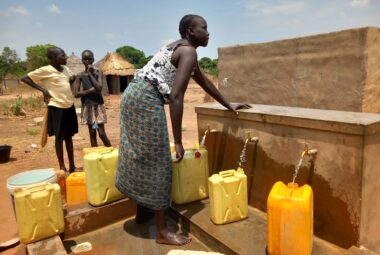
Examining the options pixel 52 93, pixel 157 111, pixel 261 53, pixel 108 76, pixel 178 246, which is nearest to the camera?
pixel 157 111

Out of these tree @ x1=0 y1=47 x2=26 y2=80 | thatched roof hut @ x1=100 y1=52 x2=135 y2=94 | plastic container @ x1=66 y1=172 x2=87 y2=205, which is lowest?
plastic container @ x1=66 y1=172 x2=87 y2=205

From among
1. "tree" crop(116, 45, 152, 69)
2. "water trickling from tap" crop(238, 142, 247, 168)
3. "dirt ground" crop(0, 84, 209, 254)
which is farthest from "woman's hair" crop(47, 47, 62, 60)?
"tree" crop(116, 45, 152, 69)

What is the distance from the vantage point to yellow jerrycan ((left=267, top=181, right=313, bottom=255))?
2.13m

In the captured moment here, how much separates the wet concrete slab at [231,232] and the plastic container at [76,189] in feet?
3.67

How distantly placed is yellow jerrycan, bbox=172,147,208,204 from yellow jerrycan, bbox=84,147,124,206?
0.64m

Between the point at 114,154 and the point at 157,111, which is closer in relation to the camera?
the point at 157,111

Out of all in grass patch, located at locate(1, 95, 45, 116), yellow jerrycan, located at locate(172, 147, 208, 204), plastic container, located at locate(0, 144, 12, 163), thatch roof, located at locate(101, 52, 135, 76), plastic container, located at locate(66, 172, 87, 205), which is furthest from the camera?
thatch roof, located at locate(101, 52, 135, 76)

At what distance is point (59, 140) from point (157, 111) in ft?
8.24

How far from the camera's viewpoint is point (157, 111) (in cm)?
264

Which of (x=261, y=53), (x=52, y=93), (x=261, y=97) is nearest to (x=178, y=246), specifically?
(x=261, y=97)

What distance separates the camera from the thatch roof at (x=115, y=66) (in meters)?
24.9

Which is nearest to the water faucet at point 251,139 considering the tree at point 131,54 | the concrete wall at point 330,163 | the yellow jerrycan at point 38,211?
the concrete wall at point 330,163

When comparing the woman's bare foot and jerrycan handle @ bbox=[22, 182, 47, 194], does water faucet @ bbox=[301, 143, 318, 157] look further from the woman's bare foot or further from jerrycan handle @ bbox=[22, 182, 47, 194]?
jerrycan handle @ bbox=[22, 182, 47, 194]

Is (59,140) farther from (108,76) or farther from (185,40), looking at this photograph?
(108,76)
